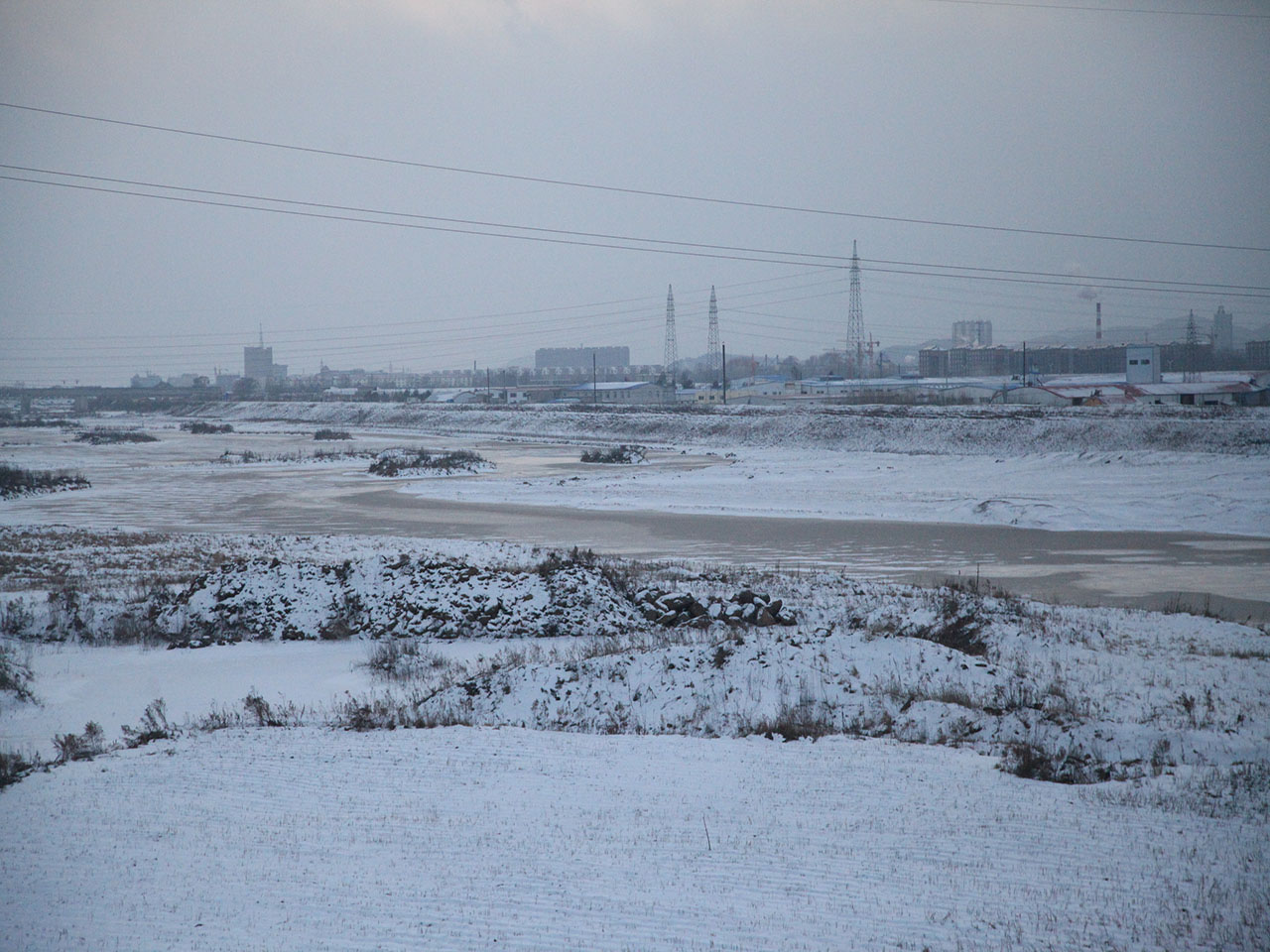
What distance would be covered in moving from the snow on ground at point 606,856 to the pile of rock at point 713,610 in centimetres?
545

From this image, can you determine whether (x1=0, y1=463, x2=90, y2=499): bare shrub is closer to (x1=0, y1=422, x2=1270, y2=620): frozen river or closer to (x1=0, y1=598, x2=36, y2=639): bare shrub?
(x1=0, y1=422, x2=1270, y2=620): frozen river

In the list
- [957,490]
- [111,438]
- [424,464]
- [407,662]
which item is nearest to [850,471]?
[957,490]

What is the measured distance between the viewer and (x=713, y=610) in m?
14.8

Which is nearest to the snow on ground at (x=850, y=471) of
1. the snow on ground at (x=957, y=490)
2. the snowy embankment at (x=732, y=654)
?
the snow on ground at (x=957, y=490)

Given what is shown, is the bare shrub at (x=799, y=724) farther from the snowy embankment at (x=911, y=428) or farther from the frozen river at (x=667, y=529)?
the snowy embankment at (x=911, y=428)

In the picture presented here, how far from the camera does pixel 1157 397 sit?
72.1 metres

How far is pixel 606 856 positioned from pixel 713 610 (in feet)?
28.2

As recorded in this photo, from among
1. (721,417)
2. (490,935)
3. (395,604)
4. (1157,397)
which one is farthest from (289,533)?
(1157,397)

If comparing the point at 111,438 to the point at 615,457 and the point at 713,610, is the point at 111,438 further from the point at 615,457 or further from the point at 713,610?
the point at 713,610

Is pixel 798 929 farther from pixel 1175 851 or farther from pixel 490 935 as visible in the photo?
pixel 1175 851

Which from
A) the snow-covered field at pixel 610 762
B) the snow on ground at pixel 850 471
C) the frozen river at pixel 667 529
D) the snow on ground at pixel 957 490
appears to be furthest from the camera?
the snow on ground at pixel 850 471

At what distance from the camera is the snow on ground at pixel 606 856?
210 inches

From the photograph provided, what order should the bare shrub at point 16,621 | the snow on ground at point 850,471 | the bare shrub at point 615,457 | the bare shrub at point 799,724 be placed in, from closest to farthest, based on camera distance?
the bare shrub at point 799,724
the bare shrub at point 16,621
the snow on ground at point 850,471
the bare shrub at point 615,457

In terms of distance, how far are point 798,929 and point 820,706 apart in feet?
16.7
